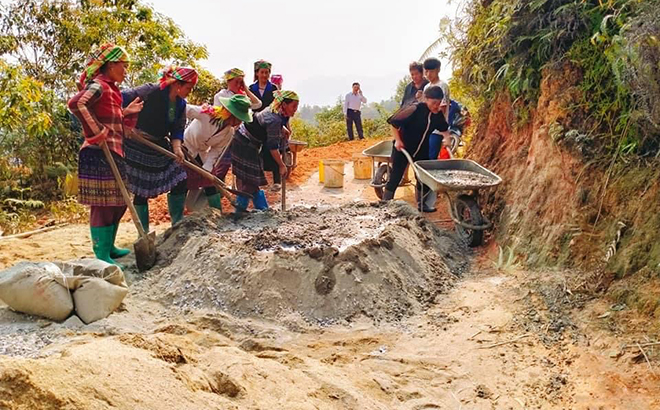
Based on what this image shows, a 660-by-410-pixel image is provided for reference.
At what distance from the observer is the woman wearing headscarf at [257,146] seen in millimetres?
5676

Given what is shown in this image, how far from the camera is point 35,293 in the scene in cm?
337

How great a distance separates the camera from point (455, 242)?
18.4ft

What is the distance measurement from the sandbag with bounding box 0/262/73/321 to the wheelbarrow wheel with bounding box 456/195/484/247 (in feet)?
11.9

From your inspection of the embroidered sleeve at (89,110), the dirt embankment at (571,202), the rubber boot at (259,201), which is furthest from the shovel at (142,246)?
the dirt embankment at (571,202)

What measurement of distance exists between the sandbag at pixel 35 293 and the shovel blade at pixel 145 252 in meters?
1.15

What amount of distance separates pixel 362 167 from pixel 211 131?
4.92 meters

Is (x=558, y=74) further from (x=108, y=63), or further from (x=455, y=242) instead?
(x=108, y=63)

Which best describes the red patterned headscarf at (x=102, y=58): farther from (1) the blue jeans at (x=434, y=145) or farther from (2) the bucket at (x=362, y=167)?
(2) the bucket at (x=362, y=167)

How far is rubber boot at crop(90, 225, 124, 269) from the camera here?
4656 mm

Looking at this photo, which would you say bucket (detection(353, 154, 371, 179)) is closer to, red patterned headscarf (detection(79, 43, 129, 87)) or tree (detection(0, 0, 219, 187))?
tree (detection(0, 0, 219, 187))

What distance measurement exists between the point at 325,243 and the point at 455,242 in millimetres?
1566

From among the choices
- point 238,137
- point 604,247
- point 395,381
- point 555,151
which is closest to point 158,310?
point 395,381

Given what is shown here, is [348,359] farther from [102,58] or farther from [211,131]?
[211,131]

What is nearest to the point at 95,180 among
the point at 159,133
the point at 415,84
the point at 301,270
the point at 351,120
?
the point at 159,133
